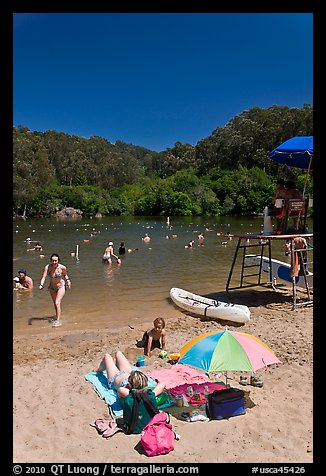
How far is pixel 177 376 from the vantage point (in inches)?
284

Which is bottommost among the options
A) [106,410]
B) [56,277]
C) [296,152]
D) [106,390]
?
[106,410]

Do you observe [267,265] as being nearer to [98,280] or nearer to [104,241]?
[98,280]

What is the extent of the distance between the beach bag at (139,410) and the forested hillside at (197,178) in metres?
48.2

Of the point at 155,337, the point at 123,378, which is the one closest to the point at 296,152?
the point at 155,337

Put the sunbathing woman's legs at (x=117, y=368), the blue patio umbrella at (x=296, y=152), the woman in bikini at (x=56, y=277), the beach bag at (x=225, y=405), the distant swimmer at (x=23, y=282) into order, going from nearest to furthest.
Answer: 1. the beach bag at (x=225, y=405)
2. the sunbathing woman's legs at (x=117, y=368)
3. the woman in bikini at (x=56, y=277)
4. the blue patio umbrella at (x=296, y=152)
5. the distant swimmer at (x=23, y=282)

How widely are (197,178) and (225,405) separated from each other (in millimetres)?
76675

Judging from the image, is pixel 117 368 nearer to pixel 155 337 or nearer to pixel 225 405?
pixel 155 337

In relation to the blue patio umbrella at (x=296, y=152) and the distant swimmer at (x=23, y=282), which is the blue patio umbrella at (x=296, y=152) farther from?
the distant swimmer at (x=23, y=282)

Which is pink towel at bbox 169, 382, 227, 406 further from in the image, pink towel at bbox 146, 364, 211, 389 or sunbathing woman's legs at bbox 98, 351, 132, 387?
sunbathing woman's legs at bbox 98, 351, 132, 387

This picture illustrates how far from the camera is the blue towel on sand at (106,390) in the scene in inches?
248

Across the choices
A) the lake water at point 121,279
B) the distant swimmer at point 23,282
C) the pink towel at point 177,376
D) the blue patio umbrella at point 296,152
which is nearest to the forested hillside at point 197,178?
the lake water at point 121,279

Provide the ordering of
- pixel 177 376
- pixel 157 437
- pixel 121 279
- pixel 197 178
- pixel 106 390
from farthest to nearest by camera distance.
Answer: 1. pixel 197 178
2. pixel 121 279
3. pixel 177 376
4. pixel 106 390
5. pixel 157 437

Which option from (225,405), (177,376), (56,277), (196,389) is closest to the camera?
(225,405)
